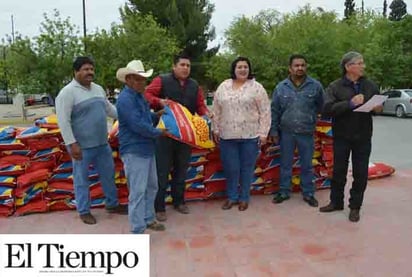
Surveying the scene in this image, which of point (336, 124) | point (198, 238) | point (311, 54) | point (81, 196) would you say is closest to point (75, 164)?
point (81, 196)

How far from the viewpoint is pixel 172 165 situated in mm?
4707

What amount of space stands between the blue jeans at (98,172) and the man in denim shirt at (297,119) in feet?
5.82

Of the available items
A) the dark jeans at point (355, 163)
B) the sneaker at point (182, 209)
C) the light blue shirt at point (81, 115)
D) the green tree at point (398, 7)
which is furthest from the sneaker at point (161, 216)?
the green tree at point (398, 7)

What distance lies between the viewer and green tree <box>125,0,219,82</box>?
32750mm

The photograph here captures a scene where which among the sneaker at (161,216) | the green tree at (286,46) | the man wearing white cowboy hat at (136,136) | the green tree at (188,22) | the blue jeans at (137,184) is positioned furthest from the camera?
the green tree at (188,22)

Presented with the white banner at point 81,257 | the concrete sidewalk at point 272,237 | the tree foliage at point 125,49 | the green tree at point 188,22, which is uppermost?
the green tree at point 188,22

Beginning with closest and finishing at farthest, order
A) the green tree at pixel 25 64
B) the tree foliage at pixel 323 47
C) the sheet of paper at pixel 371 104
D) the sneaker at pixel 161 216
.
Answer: the sheet of paper at pixel 371 104
the sneaker at pixel 161 216
the green tree at pixel 25 64
the tree foliage at pixel 323 47

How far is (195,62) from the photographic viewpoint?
33.9 metres

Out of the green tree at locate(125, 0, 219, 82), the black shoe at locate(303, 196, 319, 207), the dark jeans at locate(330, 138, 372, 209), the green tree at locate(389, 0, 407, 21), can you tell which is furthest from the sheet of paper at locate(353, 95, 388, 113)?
the green tree at locate(389, 0, 407, 21)

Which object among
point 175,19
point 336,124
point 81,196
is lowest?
point 81,196

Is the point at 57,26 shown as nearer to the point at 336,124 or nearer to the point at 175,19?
the point at 175,19

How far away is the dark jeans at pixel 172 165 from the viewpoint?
4.50m

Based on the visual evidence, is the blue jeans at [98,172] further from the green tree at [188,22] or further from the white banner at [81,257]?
the green tree at [188,22]

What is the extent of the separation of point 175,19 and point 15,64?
1452 centimetres
